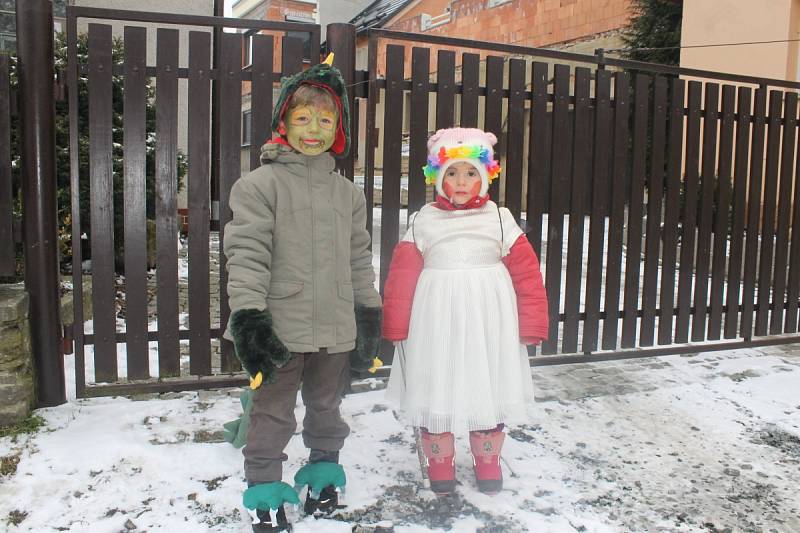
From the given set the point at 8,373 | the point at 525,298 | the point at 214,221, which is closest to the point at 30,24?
the point at 214,221

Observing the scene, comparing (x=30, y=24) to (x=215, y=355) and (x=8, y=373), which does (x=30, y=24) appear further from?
(x=215, y=355)

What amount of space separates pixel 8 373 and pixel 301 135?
1.89 m

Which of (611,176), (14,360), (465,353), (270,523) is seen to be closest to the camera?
(270,523)

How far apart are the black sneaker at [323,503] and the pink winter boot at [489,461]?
596 millimetres

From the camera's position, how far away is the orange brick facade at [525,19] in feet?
47.1

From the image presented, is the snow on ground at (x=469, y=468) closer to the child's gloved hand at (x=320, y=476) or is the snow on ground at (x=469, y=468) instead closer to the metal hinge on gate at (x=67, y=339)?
the child's gloved hand at (x=320, y=476)

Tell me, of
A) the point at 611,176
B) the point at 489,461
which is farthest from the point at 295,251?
the point at 611,176

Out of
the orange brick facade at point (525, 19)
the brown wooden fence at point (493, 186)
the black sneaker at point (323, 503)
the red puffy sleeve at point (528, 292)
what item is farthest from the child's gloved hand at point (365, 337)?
the orange brick facade at point (525, 19)

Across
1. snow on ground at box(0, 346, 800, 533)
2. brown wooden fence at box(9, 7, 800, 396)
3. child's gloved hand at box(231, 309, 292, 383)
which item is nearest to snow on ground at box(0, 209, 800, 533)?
snow on ground at box(0, 346, 800, 533)

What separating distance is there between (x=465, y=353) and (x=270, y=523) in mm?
943

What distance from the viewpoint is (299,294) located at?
91.0 inches

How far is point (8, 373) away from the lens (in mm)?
3029

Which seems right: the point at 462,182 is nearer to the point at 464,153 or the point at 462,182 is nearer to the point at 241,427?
the point at 464,153

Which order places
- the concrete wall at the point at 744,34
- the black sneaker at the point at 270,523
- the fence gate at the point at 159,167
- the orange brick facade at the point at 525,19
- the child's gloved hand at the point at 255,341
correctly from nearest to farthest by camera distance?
the child's gloved hand at the point at 255,341 → the black sneaker at the point at 270,523 → the fence gate at the point at 159,167 → the concrete wall at the point at 744,34 → the orange brick facade at the point at 525,19
